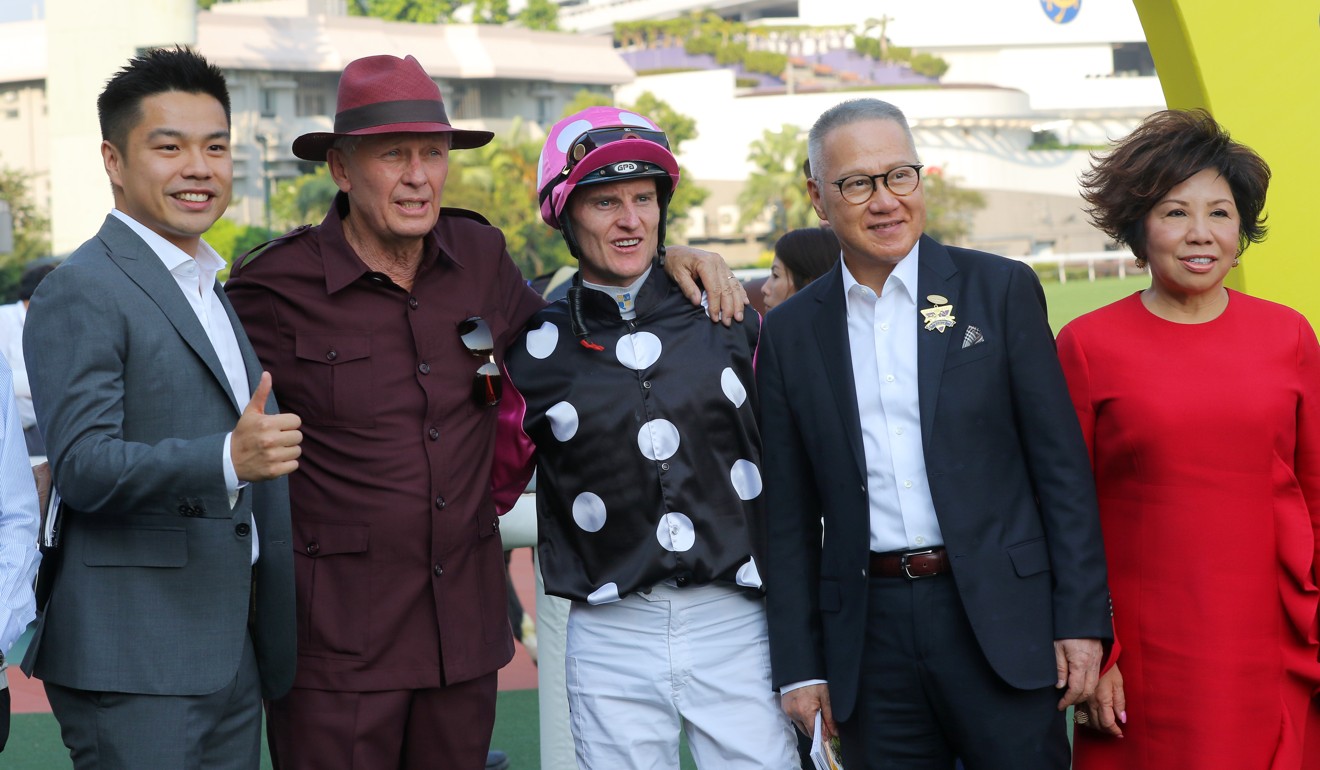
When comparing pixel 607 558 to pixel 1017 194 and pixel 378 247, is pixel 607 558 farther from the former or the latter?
pixel 1017 194

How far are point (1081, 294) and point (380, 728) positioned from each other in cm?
5014

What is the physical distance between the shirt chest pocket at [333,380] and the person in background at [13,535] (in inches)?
23.8

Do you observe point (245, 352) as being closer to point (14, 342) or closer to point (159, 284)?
point (159, 284)

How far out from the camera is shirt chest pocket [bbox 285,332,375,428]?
10.1 feet

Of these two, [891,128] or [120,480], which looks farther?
[891,128]

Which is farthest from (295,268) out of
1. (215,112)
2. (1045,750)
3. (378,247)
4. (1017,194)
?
(1017,194)

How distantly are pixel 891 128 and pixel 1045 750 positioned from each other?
4.47 ft

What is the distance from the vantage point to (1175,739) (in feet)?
9.39

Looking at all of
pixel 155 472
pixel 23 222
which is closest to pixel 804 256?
pixel 155 472

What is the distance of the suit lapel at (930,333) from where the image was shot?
282 cm

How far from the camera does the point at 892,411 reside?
9.48 feet

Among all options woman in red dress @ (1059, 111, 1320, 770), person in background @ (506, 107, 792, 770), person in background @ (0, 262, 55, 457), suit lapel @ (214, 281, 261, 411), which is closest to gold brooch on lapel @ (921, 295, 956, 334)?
woman in red dress @ (1059, 111, 1320, 770)

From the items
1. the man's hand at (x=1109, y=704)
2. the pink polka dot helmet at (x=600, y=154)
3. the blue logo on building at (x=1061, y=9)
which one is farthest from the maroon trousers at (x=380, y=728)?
the blue logo on building at (x=1061, y=9)

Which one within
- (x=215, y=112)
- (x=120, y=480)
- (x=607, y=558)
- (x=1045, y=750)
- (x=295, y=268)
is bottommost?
(x=1045, y=750)
